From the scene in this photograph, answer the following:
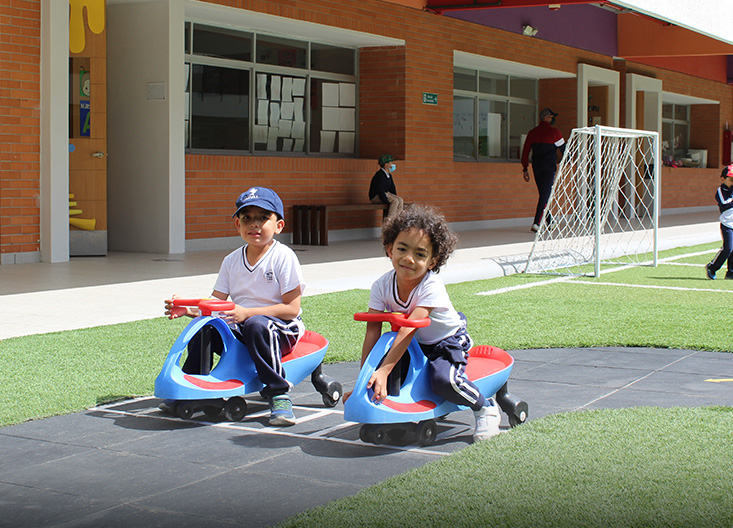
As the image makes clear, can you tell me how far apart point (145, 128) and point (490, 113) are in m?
9.45

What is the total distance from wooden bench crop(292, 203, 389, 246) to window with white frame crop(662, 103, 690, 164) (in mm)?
15801

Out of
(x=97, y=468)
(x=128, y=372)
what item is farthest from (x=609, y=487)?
(x=128, y=372)

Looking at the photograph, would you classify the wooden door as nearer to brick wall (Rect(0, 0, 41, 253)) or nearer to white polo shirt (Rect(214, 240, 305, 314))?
brick wall (Rect(0, 0, 41, 253))

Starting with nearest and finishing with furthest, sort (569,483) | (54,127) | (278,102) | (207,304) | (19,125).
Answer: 1. (569,483)
2. (207,304)
3. (19,125)
4. (54,127)
5. (278,102)

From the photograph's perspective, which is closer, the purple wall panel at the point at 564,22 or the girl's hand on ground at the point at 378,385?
the girl's hand on ground at the point at 378,385

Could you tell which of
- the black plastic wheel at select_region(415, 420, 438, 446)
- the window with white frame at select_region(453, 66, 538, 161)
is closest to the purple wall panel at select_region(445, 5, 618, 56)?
the window with white frame at select_region(453, 66, 538, 161)

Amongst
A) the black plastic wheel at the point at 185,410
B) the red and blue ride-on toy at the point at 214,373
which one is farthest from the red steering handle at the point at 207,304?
the black plastic wheel at the point at 185,410

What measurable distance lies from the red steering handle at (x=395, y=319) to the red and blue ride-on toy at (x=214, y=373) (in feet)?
2.39

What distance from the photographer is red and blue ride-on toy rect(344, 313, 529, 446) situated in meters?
4.17

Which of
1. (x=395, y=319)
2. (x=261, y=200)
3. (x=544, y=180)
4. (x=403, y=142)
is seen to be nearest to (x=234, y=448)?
(x=395, y=319)

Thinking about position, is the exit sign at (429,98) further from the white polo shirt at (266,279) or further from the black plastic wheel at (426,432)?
the black plastic wheel at (426,432)

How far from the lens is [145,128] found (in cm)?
1311

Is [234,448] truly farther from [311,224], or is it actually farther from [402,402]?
[311,224]

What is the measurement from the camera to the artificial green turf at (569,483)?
10.5 feet
